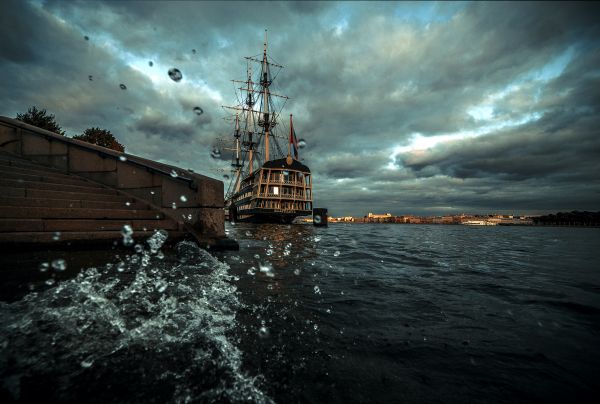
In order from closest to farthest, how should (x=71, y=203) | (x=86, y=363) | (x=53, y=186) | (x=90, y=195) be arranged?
(x=86, y=363), (x=71, y=203), (x=53, y=186), (x=90, y=195)

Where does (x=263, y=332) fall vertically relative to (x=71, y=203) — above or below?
below

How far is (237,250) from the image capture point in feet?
25.5

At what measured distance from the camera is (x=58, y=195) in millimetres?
6473

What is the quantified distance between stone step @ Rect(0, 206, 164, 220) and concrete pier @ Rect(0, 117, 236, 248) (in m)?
0.01

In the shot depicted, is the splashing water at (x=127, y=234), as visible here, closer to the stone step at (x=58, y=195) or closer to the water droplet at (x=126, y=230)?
the water droplet at (x=126, y=230)

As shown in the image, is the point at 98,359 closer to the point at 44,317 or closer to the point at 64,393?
the point at 64,393

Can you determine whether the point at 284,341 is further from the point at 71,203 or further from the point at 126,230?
the point at 71,203

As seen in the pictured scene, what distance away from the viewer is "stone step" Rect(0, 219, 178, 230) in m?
5.10

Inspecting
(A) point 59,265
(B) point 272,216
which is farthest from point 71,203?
(B) point 272,216

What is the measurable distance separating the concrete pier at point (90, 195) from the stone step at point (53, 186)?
16mm

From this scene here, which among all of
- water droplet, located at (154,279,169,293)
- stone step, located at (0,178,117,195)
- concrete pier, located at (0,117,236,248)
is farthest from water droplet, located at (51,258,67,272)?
stone step, located at (0,178,117,195)

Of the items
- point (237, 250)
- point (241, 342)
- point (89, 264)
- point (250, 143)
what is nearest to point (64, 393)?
point (241, 342)

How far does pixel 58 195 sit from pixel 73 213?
3.04 feet

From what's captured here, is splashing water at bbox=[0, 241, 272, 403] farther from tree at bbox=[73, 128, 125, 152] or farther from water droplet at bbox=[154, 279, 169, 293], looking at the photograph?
tree at bbox=[73, 128, 125, 152]
